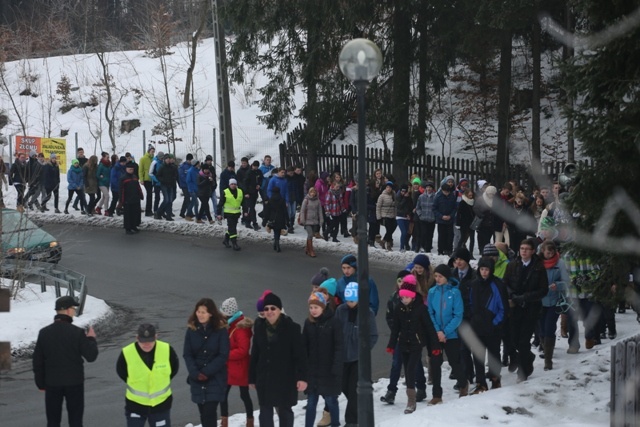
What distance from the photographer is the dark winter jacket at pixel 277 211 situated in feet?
74.8

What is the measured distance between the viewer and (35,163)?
1114 inches

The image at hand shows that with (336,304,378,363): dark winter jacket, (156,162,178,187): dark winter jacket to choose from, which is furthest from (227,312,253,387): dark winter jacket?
(156,162,178,187): dark winter jacket

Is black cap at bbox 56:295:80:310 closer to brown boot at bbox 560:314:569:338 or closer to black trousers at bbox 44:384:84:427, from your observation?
black trousers at bbox 44:384:84:427

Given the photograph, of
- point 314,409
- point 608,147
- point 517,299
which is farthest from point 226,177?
point 314,409

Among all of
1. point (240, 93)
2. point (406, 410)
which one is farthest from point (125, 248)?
point (240, 93)

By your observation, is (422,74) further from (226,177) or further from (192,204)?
(192,204)

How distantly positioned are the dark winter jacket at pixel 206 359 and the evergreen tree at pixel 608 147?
4.55m

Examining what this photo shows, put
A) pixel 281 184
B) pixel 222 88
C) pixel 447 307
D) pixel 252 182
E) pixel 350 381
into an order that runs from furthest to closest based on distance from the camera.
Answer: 1. pixel 222 88
2. pixel 252 182
3. pixel 281 184
4. pixel 447 307
5. pixel 350 381

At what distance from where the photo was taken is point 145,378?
969cm

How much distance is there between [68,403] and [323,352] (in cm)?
265

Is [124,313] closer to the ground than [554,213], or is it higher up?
closer to the ground

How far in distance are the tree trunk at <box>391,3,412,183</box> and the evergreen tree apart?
14.4 metres

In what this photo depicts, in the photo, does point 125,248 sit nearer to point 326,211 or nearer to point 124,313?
point 326,211

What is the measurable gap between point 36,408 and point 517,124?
23.4 metres
